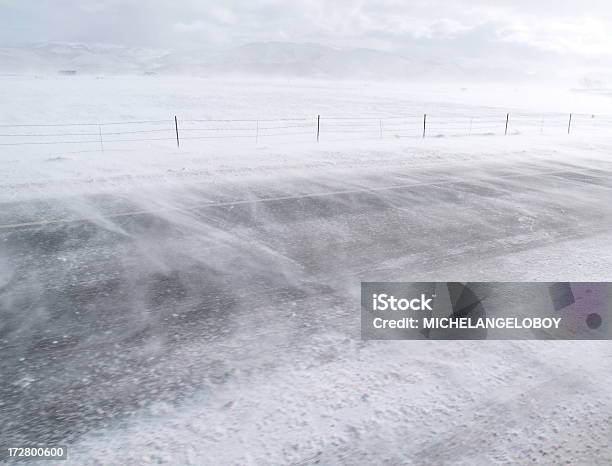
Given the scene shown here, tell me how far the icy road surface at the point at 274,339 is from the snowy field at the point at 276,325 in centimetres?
2

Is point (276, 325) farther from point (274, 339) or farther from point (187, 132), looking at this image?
point (187, 132)

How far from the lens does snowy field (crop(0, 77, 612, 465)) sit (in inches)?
121

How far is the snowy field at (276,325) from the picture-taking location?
3080 mm

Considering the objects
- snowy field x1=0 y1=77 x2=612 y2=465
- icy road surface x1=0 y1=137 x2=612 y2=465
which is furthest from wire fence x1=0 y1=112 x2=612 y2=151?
icy road surface x1=0 y1=137 x2=612 y2=465

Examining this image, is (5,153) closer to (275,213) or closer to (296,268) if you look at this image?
(275,213)

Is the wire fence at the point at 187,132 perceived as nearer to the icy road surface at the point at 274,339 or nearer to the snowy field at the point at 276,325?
the snowy field at the point at 276,325

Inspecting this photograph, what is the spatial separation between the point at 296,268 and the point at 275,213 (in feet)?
8.75

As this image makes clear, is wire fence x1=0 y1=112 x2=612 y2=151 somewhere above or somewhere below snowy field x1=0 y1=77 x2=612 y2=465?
above

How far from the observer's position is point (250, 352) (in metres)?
4.00

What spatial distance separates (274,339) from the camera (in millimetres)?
4219

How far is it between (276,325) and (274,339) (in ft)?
0.86

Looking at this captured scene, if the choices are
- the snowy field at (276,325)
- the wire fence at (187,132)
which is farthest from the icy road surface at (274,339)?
the wire fence at (187,132)

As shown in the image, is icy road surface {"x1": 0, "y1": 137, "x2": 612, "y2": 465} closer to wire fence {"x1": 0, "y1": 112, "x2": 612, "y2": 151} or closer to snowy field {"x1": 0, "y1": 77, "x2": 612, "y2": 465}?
snowy field {"x1": 0, "y1": 77, "x2": 612, "y2": 465}

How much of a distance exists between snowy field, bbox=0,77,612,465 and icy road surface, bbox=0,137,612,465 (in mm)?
19
